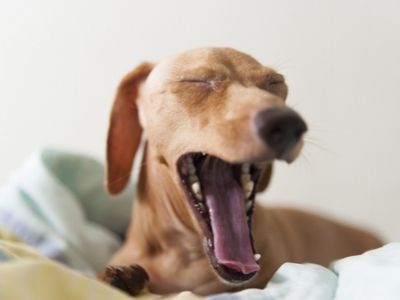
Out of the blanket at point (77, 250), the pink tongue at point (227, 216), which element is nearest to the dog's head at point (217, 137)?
the pink tongue at point (227, 216)

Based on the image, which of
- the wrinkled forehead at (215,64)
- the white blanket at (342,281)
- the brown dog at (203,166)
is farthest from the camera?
the wrinkled forehead at (215,64)

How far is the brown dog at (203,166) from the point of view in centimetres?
77

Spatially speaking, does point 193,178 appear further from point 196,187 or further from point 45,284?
point 45,284

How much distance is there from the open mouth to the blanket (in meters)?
0.08

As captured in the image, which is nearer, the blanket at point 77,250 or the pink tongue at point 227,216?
the blanket at point 77,250

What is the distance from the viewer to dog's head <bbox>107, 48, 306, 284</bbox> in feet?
2.56

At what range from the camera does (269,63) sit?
3.17 ft

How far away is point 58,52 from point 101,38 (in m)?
0.09

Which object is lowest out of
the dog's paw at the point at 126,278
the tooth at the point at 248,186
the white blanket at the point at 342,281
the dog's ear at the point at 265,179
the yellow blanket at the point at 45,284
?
the dog's paw at the point at 126,278

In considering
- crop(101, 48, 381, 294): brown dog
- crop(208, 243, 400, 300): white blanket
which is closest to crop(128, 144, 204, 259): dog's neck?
crop(101, 48, 381, 294): brown dog

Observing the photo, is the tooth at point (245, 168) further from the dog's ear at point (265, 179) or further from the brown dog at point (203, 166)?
the dog's ear at point (265, 179)

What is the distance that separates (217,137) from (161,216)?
0.32 metres

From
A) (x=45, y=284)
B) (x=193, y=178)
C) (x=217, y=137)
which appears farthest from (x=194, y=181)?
(x=45, y=284)

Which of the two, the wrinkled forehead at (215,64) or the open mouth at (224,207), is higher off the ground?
the wrinkled forehead at (215,64)
